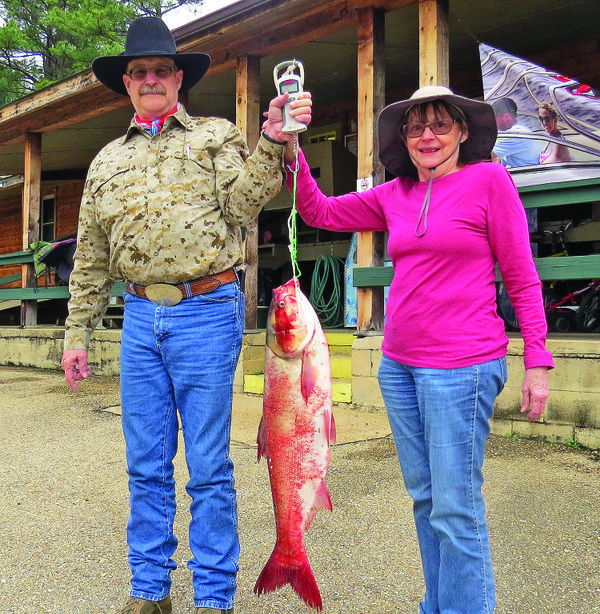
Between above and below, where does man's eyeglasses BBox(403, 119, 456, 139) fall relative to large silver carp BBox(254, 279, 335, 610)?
above

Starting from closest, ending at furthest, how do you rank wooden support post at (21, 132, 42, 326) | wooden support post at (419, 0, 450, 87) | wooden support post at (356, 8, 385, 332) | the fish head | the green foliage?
1. the fish head
2. wooden support post at (419, 0, 450, 87)
3. wooden support post at (356, 8, 385, 332)
4. wooden support post at (21, 132, 42, 326)
5. the green foliage

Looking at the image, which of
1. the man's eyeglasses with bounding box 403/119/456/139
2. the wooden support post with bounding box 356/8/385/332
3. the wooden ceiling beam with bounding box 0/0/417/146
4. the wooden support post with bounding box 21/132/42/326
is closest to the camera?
the man's eyeglasses with bounding box 403/119/456/139

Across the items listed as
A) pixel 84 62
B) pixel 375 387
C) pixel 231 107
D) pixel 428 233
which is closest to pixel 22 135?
pixel 231 107

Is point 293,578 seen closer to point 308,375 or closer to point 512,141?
point 308,375

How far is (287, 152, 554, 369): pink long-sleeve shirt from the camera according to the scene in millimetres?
2021

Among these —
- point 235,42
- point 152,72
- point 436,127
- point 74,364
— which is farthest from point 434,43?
point 74,364

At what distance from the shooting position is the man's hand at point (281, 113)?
203cm

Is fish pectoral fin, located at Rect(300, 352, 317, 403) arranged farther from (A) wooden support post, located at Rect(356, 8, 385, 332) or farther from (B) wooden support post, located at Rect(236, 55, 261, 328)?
(B) wooden support post, located at Rect(236, 55, 261, 328)

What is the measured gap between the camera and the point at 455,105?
2.13m

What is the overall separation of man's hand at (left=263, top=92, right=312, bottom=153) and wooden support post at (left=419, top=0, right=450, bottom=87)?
3931 mm

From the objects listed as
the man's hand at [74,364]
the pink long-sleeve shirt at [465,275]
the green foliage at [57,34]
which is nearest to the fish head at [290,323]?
the pink long-sleeve shirt at [465,275]

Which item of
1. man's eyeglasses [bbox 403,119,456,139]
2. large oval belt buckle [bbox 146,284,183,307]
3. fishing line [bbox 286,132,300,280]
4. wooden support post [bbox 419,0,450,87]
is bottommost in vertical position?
large oval belt buckle [bbox 146,284,183,307]

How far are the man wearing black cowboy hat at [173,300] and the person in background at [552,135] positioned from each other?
355cm

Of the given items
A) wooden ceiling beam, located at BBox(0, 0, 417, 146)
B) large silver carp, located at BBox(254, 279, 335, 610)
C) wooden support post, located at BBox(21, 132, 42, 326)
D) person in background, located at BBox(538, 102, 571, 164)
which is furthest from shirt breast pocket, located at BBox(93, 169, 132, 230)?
wooden support post, located at BBox(21, 132, 42, 326)
